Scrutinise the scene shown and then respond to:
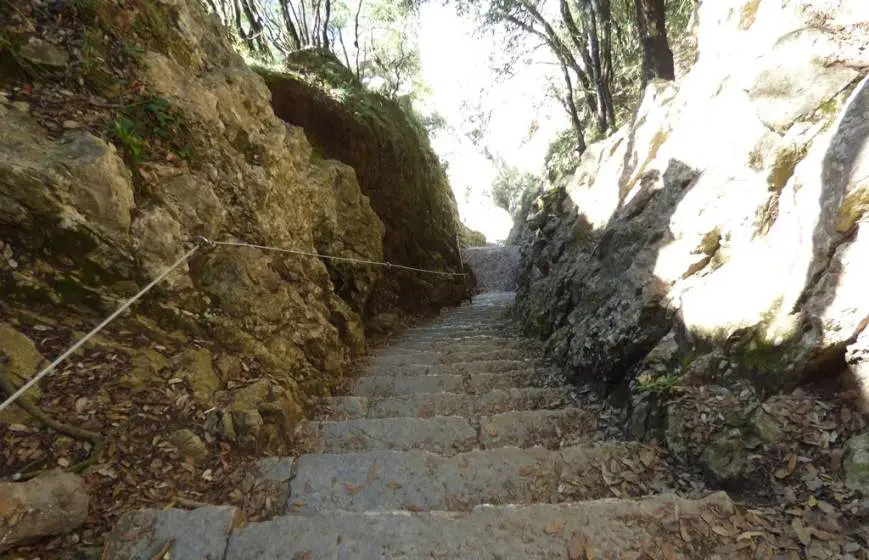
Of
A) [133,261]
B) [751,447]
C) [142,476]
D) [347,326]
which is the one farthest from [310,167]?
[751,447]

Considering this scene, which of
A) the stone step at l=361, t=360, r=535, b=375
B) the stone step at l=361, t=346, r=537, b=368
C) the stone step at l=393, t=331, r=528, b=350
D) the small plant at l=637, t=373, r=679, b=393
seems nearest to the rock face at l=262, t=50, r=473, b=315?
the stone step at l=393, t=331, r=528, b=350

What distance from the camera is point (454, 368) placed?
15.4 feet

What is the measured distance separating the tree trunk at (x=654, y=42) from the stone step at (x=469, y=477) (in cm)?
714

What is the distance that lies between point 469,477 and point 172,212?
2769mm

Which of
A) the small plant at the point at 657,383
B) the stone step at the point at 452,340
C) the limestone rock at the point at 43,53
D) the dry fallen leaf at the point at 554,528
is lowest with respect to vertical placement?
the stone step at the point at 452,340

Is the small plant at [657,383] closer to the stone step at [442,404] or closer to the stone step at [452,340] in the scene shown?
the stone step at [442,404]

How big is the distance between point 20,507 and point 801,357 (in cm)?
370

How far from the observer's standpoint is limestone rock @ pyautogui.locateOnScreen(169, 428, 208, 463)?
2.35 m

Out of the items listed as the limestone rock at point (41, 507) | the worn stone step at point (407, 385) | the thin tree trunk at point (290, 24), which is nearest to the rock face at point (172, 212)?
the worn stone step at point (407, 385)

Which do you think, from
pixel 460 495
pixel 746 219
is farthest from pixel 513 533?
pixel 746 219

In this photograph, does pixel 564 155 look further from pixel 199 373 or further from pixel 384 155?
pixel 199 373

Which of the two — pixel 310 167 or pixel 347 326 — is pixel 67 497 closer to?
pixel 347 326

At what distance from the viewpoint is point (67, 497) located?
1816 mm

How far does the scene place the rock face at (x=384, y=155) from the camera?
746 cm
